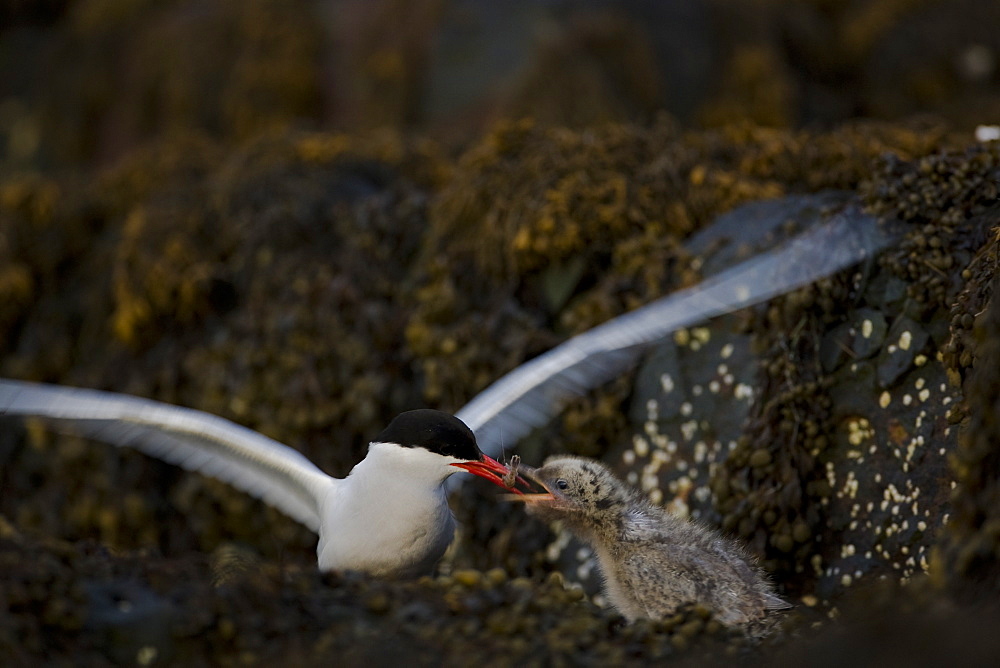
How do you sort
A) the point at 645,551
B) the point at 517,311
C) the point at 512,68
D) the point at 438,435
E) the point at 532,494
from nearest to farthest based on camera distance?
the point at 438,435 < the point at 645,551 < the point at 532,494 < the point at 517,311 < the point at 512,68

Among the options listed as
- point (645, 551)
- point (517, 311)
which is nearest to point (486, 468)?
point (645, 551)

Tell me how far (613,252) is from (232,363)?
8.28ft

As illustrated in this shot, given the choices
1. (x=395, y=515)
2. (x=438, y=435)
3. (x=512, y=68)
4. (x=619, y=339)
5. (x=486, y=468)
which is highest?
(x=512, y=68)

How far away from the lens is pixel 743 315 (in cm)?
443

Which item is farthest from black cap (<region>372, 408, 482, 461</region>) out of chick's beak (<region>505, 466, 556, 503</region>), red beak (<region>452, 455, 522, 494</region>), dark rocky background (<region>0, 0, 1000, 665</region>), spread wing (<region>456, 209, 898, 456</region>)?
dark rocky background (<region>0, 0, 1000, 665</region>)

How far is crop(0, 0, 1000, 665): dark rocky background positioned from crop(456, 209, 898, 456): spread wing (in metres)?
0.39

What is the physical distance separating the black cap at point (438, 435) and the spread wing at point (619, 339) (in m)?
0.37

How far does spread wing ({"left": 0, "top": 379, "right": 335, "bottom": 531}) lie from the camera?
3.68m

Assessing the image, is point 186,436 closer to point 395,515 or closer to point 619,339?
point 395,515

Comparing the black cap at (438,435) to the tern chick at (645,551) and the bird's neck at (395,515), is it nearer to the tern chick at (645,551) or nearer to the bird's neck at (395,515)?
the bird's neck at (395,515)

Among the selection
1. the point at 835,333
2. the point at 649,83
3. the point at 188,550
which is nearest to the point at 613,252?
the point at 835,333

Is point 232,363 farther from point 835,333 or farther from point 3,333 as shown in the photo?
point 835,333

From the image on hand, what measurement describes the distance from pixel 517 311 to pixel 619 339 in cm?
158

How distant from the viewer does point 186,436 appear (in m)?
3.79
